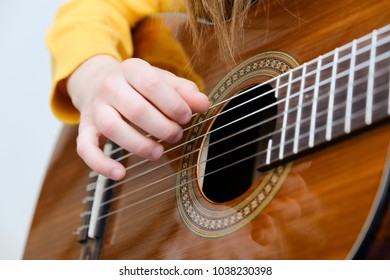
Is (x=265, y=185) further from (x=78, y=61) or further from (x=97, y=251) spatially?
(x=78, y=61)

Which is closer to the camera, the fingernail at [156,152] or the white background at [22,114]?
the fingernail at [156,152]

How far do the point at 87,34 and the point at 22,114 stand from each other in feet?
2.34

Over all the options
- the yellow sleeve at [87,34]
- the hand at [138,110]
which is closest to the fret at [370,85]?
the hand at [138,110]

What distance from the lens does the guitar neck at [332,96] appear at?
51cm

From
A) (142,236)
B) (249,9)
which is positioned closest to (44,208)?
(142,236)

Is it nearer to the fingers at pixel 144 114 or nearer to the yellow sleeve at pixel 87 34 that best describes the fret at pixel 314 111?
the fingers at pixel 144 114

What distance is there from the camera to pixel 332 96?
55cm

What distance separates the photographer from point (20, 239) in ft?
4.96

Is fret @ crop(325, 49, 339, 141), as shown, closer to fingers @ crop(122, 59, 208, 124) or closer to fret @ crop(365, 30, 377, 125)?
fret @ crop(365, 30, 377, 125)

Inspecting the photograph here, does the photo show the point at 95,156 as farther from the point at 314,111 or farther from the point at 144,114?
the point at 314,111

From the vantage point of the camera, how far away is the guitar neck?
0.51 m

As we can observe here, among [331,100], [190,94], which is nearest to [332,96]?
[331,100]

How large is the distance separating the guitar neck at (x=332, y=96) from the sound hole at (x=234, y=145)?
0.24 ft
